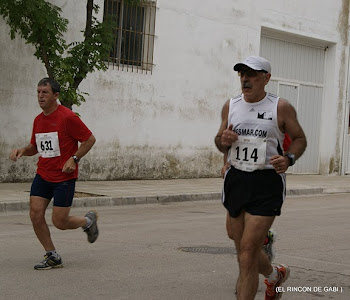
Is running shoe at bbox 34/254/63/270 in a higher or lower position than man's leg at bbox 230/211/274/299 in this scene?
Result: lower

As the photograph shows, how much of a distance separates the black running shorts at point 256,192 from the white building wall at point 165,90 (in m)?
11.5

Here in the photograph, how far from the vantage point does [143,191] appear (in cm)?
1633

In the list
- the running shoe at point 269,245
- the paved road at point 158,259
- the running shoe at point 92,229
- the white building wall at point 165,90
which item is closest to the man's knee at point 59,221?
the paved road at point 158,259

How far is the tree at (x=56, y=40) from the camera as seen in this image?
14.6 meters

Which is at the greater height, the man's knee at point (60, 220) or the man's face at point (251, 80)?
the man's face at point (251, 80)

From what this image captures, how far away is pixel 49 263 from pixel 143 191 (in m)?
8.47

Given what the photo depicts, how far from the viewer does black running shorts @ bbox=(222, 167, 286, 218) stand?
19.0ft

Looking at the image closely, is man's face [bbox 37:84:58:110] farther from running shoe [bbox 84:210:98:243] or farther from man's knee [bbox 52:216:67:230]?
running shoe [bbox 84:210:98:243]

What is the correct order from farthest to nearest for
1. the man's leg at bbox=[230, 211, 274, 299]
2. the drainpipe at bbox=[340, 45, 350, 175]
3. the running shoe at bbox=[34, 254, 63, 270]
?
the drainpipe at bbox=[340, 45, 350, 175]
the running shoe at bbox=[34, 254, 63, 270]
the man's leg at bbox=[230, 211, 274, 299]

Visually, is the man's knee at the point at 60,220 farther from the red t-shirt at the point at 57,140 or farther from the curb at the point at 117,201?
the curb at the point at 117,201

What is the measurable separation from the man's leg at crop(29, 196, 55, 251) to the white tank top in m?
2.66

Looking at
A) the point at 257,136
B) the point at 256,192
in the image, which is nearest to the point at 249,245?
the point at 256,192

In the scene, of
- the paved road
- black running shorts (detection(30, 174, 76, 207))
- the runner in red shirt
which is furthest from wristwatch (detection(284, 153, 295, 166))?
black running shorts (detection(30, 174, 76, 207))

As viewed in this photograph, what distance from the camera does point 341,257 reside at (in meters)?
9.13
